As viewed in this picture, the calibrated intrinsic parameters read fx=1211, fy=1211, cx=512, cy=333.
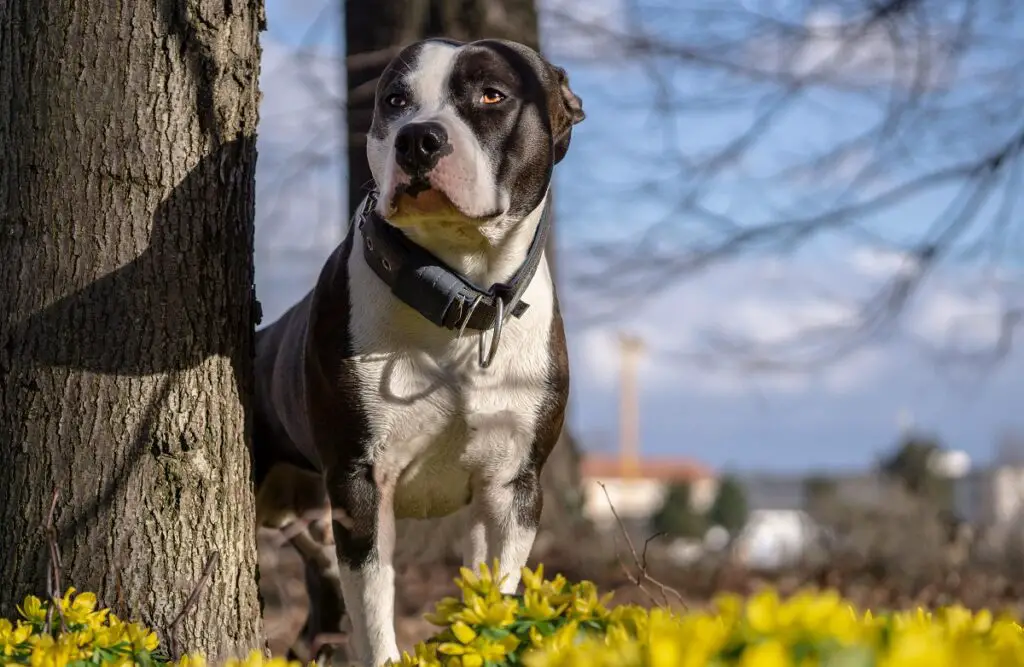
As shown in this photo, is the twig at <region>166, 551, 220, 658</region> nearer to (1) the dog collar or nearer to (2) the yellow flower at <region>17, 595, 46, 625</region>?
(2) the yellow flower at <region>17, 595, 46, 625</region>

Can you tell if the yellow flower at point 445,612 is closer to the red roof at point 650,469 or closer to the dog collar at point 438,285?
the dog collar at point 438,285

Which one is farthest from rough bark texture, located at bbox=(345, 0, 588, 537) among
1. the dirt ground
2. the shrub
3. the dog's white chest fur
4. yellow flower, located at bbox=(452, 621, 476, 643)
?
the shrub

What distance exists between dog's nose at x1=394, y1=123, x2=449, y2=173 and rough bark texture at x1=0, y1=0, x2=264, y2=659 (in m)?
0.58

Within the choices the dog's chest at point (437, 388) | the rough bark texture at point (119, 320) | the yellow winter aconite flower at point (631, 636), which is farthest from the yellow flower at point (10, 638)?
the dog's chest at point (437, 388)

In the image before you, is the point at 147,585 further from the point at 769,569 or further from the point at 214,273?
the point at 769,569

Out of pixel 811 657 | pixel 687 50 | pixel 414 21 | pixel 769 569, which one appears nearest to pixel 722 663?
pixel 811 657

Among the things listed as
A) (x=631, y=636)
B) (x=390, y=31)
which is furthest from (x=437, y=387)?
(x=390, y=31)

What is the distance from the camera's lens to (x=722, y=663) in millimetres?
1444

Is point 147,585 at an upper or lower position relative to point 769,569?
upper

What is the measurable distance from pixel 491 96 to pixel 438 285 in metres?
0.54

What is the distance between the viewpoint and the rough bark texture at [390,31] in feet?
22.5

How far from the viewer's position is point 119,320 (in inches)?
124

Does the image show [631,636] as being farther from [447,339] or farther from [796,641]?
[447,339]

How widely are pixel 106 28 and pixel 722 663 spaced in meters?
2.47
